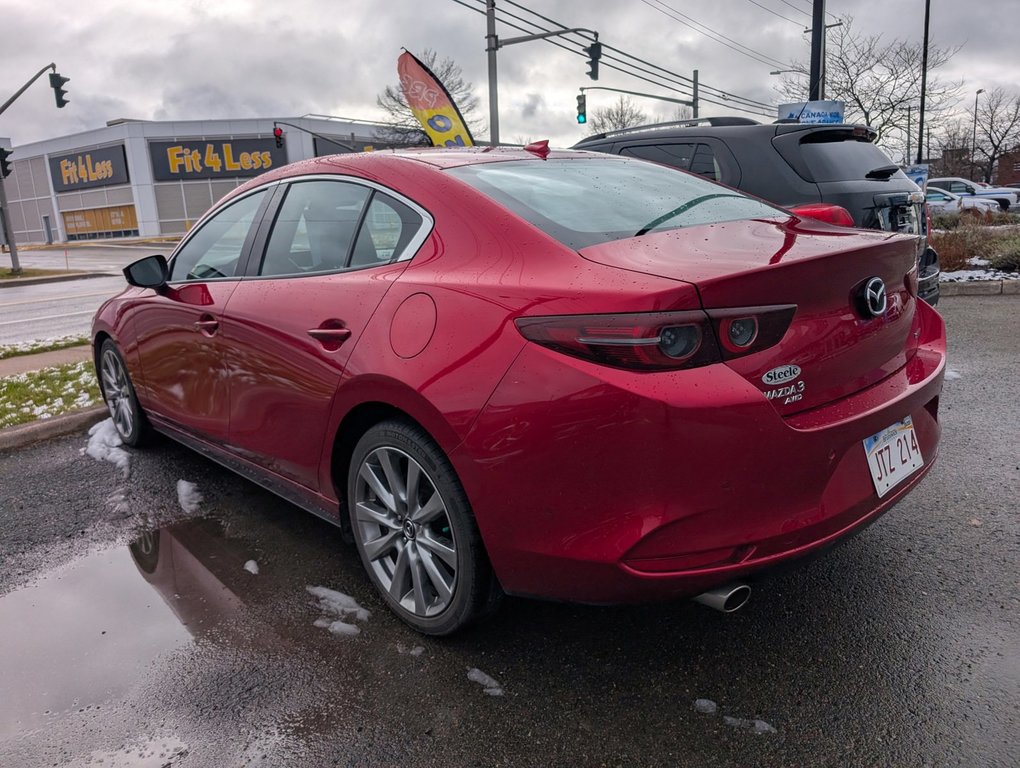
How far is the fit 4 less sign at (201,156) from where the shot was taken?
53031mm

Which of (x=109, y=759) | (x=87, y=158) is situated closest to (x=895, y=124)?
(x=109, y=759)

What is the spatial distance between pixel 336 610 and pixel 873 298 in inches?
81.8

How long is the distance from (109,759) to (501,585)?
116 centimetres

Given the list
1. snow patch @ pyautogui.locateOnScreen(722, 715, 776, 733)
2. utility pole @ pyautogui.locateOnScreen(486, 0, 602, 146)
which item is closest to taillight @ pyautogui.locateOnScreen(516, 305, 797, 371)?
snow patch @ pyautogui.locateOnScreen(722, 715, 776, 733)

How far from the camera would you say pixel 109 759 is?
2.18 m

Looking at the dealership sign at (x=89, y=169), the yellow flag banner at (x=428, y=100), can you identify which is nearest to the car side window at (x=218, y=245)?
the yellow flag banner at (x=428, y=100)

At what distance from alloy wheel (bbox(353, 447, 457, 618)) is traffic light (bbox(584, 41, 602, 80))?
75.5 ft

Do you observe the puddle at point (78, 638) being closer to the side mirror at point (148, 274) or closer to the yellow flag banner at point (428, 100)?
the side mirror at point (148, 274)

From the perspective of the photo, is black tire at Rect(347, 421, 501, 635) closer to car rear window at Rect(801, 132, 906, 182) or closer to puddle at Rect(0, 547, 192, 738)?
puddle at Rect(0, 547, 192, 738)

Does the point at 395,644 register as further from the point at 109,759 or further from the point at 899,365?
the point at 899,365

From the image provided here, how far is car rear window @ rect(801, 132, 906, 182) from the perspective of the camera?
5.80 m

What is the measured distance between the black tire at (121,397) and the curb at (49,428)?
0.48 metres

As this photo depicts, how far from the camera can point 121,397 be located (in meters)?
4.84

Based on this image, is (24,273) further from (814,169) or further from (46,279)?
(814,169)
